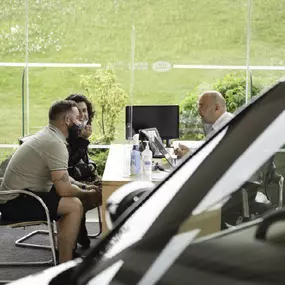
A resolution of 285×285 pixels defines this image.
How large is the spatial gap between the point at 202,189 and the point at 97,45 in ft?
23.5

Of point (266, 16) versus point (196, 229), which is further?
point (266, 16)

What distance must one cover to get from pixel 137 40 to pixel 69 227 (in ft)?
11.4

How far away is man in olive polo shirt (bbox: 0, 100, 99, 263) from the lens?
5.27 m

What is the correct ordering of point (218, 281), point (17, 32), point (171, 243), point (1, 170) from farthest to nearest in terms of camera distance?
1. point (17, 32)
2. point (1, 170)
3. point (171, 243)
4. point (218, 281)

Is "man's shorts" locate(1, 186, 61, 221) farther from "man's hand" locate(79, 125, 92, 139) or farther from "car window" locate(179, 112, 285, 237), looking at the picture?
"car window" locate(179, 112, 285, 237)

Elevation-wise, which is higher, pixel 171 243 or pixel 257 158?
pixel 257 158

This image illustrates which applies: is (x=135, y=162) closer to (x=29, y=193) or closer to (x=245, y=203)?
(x=29, y=193)

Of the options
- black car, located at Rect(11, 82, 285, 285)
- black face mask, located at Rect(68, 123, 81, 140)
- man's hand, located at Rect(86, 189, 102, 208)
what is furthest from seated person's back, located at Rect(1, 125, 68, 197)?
black car, located at Rect(11, 82, 285, 285)

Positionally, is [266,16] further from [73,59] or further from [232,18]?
[73,59]

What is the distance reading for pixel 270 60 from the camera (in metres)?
8.44

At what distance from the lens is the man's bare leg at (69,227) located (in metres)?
5.47

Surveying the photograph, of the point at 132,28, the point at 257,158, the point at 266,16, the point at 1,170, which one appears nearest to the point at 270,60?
the point at 266,16

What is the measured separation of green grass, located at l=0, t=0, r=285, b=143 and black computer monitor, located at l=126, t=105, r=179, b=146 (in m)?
1.13

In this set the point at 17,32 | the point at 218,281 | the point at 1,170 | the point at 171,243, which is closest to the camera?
the point at 218,281
